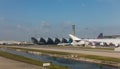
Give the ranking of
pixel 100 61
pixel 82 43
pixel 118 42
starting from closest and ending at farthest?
pixel 100 61
pixel 118 42
pixel 82 43

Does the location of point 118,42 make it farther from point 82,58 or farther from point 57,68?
point 57,68

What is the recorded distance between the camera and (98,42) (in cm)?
19200

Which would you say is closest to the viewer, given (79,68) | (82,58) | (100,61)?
(79,68)

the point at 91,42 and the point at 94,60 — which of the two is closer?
the point at 94,60

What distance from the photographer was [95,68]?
1928 inches

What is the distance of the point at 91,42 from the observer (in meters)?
192

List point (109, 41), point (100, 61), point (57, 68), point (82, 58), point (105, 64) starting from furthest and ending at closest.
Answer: point (109, 41), point (82, 58), point (100, 61), point (105, 64), point (57, 68)

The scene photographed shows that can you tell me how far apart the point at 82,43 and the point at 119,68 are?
498 ft

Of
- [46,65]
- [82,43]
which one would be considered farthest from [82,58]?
[82,43]

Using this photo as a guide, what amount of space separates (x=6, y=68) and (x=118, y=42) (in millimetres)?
132316

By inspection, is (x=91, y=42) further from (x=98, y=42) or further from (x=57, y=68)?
(x=57, y=68)

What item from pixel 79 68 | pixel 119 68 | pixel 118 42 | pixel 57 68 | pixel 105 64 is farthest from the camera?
pixel 118 42

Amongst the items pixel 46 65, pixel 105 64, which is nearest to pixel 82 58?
pixel 105 64

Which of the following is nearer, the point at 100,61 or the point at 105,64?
the point at 105,64
